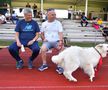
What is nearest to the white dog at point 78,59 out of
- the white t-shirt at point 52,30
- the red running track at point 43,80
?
the red running track at point 43,80

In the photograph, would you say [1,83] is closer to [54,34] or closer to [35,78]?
[35,78]

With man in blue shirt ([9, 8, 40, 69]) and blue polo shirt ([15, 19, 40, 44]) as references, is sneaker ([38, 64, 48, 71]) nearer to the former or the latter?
man in blue shirt ([9, 8, 40, 69])

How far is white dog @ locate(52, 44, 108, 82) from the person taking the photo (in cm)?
526

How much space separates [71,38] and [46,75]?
5.96 metres

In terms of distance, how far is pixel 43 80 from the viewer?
17.6ft

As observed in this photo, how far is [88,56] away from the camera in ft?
17.9

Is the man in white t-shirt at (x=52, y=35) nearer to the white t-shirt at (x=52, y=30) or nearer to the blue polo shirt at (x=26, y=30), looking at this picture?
the white t-shirt at (x=52, y=30)

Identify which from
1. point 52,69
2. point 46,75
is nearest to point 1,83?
point 46,75

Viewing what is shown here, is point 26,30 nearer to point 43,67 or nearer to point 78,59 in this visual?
point 43,67

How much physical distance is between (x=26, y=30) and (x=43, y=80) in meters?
1.32

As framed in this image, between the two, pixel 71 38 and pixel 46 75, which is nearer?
pixel 46 75

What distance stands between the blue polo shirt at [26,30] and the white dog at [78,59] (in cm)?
97

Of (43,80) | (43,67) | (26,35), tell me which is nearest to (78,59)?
(43,80)

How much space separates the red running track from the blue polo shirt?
663 millimetres
